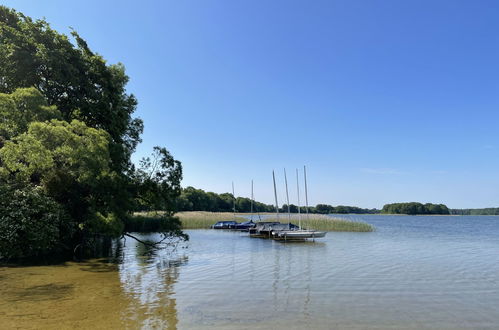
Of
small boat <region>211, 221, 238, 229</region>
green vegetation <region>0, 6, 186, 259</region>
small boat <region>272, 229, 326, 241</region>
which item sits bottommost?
small boat <region>272, 229, 326, 241</region>

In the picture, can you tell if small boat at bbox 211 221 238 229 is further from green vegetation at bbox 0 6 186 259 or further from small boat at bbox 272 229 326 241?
green vegetation at bbox 0 6 186 259

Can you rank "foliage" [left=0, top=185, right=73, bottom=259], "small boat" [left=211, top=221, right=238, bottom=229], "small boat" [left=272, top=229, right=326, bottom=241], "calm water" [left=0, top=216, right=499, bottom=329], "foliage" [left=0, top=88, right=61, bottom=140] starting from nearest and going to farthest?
1. "calm water" [left=0, top=216, right=499, bottom=329]
2. "foliage" [left=0, top=185, right=73, bottom=259]
3. "foliage" [left=0, top=88, right=61, bottom=140]
4. "small boat" [left=272, top=229, right=326, bottom=241]
5. "small boat" [left=211, top=221, right=238, bottom=229]

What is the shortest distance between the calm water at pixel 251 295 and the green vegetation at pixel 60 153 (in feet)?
8.23

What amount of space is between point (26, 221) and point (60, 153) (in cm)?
384

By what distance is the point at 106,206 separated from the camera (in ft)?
67.6

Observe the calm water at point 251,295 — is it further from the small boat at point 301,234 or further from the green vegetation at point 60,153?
the small boat at point 301,234

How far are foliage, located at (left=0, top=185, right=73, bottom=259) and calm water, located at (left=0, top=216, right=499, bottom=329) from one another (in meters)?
1.27

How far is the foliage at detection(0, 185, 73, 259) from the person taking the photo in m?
17.0

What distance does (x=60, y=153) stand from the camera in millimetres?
17672

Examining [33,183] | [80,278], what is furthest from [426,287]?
[33,183]

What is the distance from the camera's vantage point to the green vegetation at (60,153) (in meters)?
17.4

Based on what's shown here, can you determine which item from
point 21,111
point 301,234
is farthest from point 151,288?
point 301,234

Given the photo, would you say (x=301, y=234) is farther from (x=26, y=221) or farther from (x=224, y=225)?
(x=26, y=221)

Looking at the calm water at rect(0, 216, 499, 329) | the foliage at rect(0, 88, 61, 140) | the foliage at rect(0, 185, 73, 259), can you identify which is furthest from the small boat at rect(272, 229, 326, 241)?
the foliage at rect(0, 88, 61, 140)
